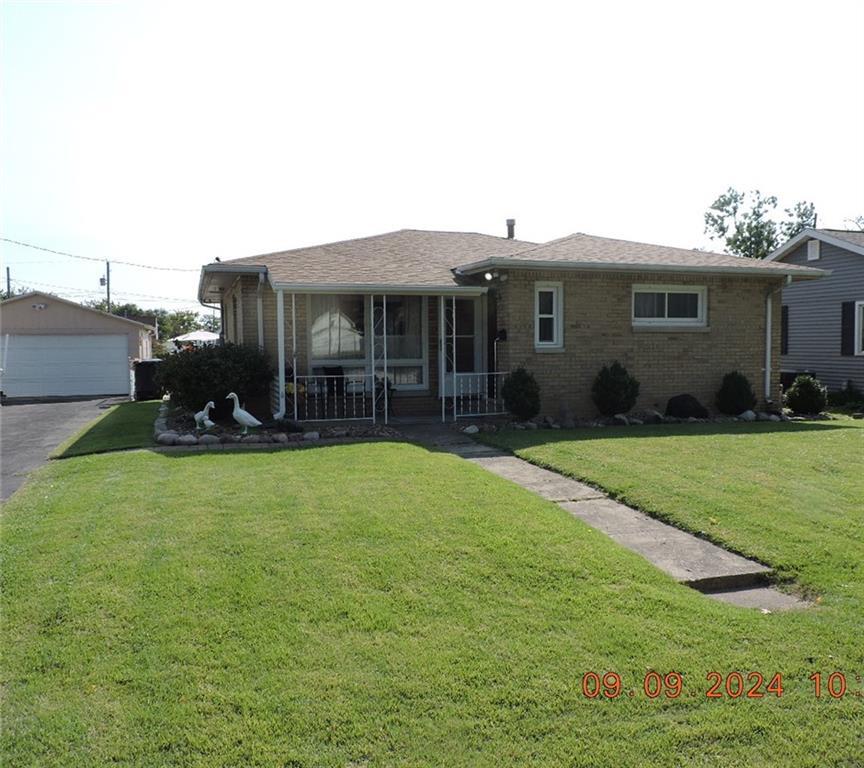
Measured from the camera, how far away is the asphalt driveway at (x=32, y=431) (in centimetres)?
932

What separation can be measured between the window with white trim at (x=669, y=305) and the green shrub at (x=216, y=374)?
6881 millimetres

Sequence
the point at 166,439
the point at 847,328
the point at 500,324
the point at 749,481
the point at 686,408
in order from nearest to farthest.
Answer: the point at 749,481, the point at 166,439, the point at 500,324, the point at 686,408, the point at 847,328

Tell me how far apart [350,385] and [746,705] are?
11200 millimetres

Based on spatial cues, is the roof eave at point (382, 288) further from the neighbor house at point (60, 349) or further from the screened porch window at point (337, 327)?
the neighbor house at point (60, 349)

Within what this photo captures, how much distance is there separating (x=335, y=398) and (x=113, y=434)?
3.64 metres

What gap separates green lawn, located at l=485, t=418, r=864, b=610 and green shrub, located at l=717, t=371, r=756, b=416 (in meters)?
1.62

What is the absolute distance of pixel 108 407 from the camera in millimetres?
19922

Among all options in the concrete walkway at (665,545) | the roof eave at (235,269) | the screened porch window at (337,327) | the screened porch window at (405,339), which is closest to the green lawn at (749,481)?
the concrete walkway at (665,545)

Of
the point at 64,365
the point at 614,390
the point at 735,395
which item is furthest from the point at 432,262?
the point at 64,365

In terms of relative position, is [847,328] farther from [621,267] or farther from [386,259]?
[386,259]

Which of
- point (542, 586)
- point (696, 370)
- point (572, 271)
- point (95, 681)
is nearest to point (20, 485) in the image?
point (95, 681)

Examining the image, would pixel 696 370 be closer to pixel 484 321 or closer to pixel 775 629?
pixel 484 321

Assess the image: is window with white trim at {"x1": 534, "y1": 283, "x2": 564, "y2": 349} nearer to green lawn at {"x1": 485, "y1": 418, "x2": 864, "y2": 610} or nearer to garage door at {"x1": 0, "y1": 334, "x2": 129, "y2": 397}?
green lawn at {"x1": 485, "y1": 418, "x2": 864, "y2": 610}

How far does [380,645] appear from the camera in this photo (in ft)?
12.8
